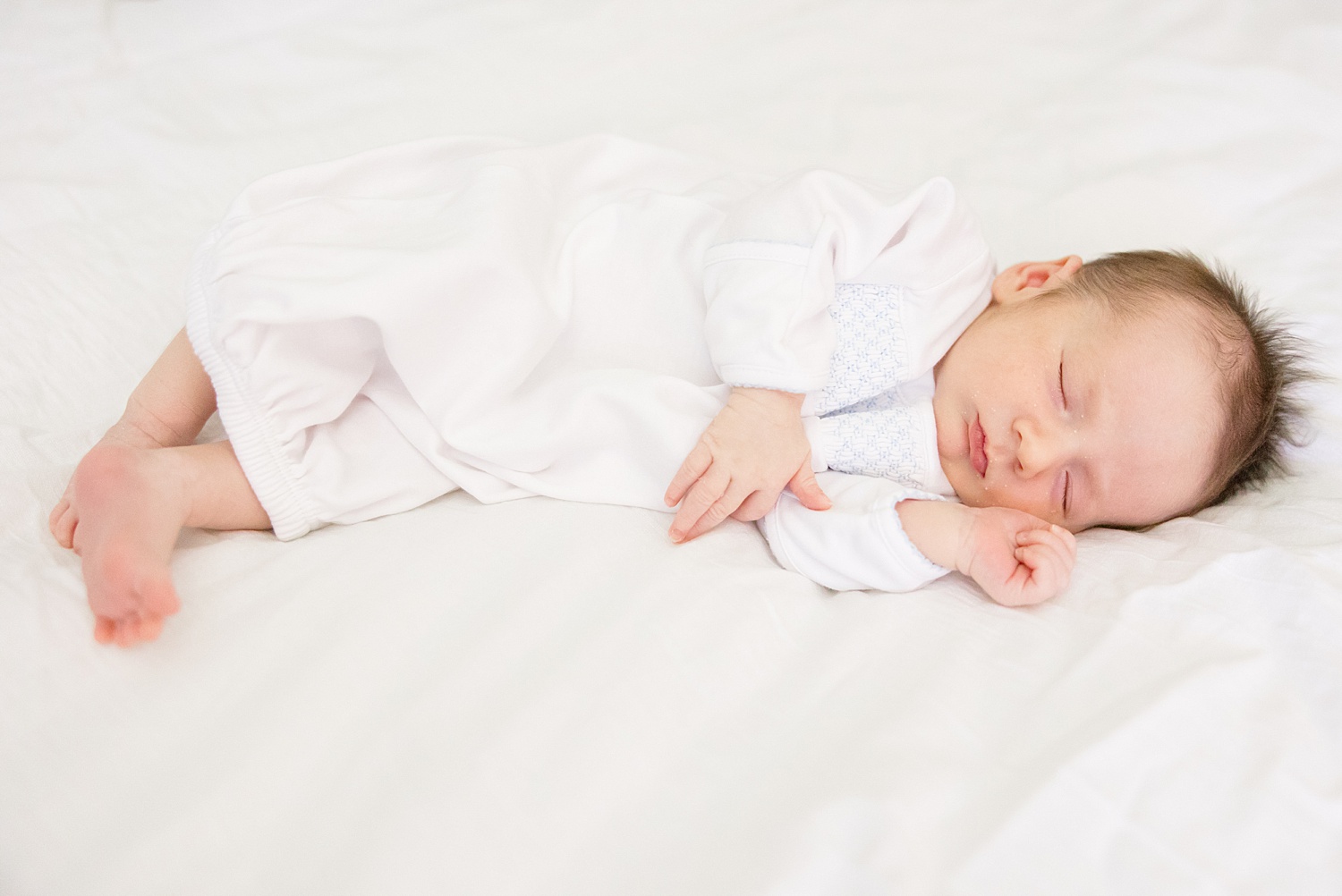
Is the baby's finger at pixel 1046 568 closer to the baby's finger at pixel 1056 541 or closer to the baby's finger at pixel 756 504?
the baby's finger at pixel 1056 541

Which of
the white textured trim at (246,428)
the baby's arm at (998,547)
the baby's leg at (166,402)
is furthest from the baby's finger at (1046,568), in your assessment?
the baby's leg at (166,402)

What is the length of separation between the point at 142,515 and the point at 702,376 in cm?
68

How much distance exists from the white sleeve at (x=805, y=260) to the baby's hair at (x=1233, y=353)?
0.20 meters

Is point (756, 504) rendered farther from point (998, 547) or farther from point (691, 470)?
point (998, 547)

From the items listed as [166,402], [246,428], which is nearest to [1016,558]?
[246,428]

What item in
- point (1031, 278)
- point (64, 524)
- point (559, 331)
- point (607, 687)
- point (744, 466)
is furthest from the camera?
point (1031, 278)

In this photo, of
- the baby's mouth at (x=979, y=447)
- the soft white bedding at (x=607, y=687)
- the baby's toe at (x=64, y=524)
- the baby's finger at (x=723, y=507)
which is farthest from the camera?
the baby's mouth at (x=979, y=447)

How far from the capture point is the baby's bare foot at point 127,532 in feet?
2.83

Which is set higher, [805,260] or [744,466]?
[805,260]

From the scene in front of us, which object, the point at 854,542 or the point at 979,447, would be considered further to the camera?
the point at 979,447

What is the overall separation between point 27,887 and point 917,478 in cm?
101

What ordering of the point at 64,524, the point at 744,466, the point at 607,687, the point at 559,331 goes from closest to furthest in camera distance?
the point at 607,687
the point at 64,524
the point at 744,466
the point at 559,331

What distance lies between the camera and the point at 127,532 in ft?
3.00

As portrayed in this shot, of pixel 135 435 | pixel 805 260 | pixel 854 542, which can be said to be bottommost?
pixel 854 542
